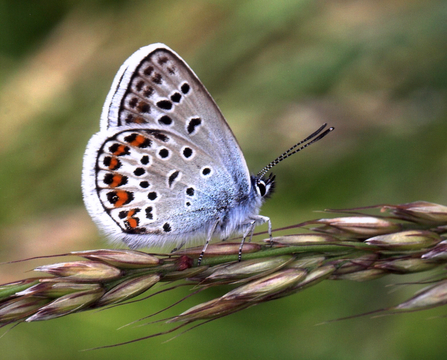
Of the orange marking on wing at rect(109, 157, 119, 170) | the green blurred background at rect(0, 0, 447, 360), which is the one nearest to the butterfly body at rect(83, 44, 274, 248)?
the orange marking on wing at rect(109, 157, 119, 170)

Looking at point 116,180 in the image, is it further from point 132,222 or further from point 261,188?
point 261,188

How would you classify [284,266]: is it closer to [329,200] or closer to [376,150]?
[329,200]

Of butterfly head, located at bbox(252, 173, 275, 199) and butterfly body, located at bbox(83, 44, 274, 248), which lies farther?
butterfly head, located at bbox(252, 173, 275, 199)

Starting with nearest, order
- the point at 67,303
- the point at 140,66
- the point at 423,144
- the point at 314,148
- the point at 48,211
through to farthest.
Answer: the point at 67,303 < the point at 140,66 < the point at 423,144 < the point at 314,148 < the point at 48,211

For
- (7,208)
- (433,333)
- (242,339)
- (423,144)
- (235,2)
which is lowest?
(433,333)

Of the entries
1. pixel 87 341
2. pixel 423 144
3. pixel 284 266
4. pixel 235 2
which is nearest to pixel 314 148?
pixel 423 144

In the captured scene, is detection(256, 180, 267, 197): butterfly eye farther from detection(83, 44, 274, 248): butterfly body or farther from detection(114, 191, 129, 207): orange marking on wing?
detection(114, 191, 129, 207): orange marking on wing

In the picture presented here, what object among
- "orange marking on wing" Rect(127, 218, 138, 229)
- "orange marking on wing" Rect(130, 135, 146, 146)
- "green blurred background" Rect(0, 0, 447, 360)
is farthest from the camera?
"green blurred background" Rect(0, 0, 447, 360)

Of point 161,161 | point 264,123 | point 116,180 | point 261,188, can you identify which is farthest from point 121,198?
point 264,123
